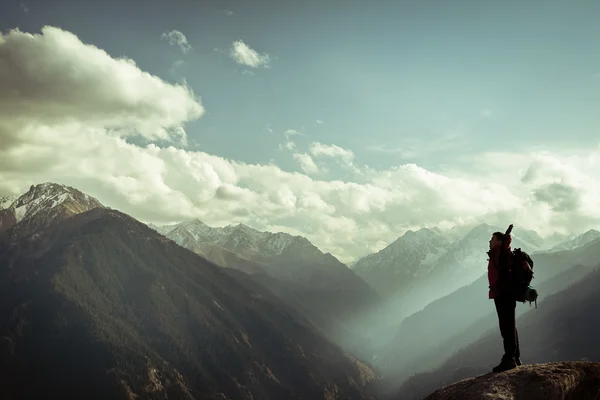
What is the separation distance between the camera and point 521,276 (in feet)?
45.9

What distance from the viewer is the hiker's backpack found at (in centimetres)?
1388

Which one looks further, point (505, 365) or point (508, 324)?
point (508, 324)

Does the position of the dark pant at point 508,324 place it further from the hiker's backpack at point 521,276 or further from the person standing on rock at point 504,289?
the hiker's backpack at point 521,276

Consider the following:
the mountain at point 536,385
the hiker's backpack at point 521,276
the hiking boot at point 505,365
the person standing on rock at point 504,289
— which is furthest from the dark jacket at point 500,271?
the mountain at point 536,385

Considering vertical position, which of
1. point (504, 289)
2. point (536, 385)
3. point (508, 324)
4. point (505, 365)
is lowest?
point (536, 385)

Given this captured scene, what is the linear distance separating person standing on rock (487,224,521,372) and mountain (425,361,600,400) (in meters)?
0.88

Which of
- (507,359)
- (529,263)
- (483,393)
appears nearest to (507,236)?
(529,263)

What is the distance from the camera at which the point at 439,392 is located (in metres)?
13.4

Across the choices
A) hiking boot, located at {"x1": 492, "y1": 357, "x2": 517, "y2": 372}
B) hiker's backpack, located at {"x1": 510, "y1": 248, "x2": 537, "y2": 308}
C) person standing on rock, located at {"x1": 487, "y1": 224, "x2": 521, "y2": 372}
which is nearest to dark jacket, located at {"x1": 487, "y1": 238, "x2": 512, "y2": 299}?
person standing on rock, located at {"x1": 487, "y1": 224, "x2": 521, "y2": 372}

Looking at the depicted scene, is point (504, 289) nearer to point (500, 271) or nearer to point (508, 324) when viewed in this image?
point (500, 271)

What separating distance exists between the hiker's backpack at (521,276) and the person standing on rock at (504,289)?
185mm

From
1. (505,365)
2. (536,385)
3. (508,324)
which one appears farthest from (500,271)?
(536,385)

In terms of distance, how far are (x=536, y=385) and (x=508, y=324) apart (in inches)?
107

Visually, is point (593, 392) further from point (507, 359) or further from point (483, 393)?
point (483, 393)
